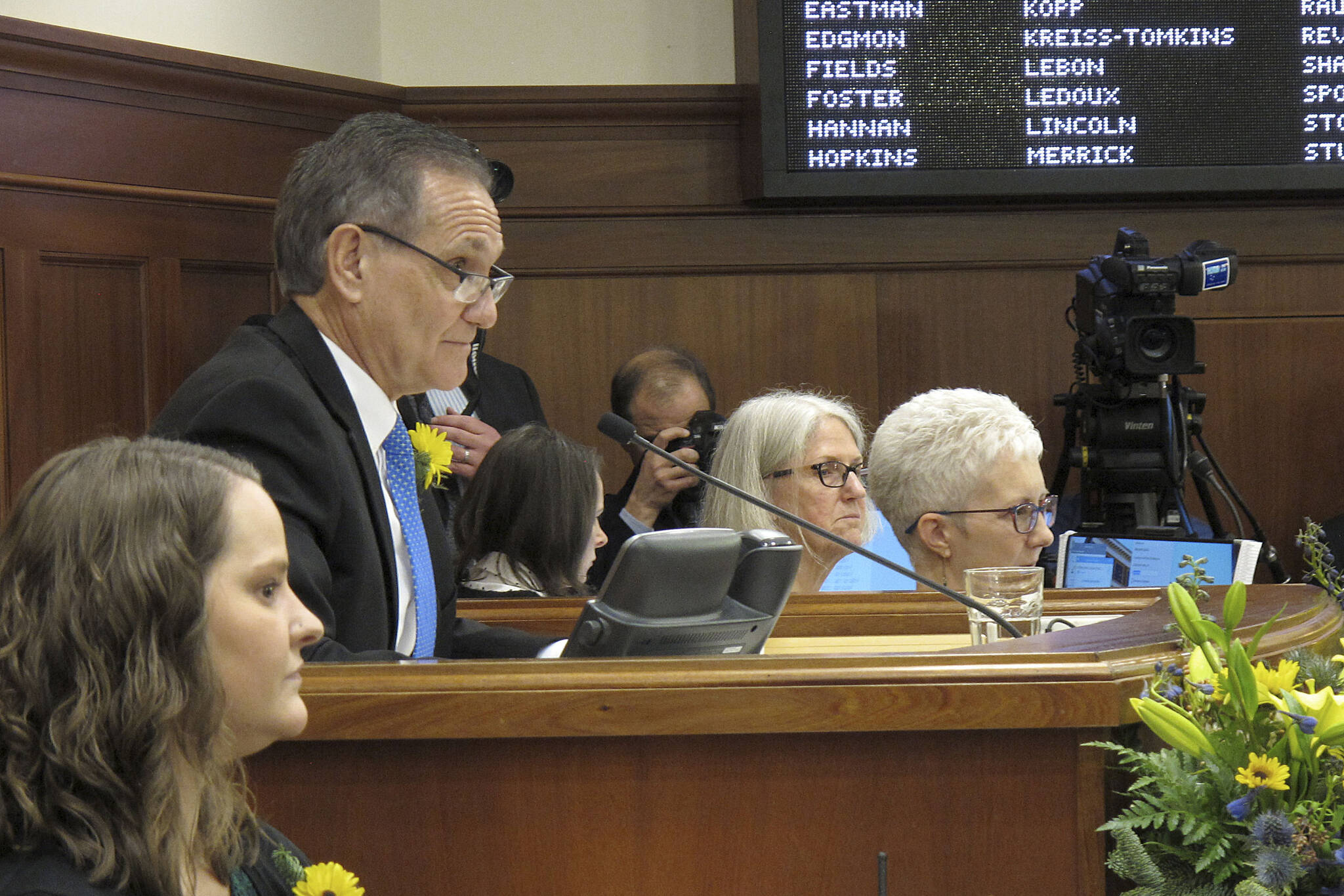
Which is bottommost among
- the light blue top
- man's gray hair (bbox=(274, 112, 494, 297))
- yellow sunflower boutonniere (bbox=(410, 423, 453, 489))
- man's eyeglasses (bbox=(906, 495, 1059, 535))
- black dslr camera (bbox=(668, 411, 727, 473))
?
the light blue top

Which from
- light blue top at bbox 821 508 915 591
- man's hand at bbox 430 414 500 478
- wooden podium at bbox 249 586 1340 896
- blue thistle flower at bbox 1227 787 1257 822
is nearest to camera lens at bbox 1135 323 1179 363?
light blue top at bbox 821 508 915 591

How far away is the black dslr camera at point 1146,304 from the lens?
133 inches

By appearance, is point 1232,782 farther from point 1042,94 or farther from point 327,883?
point 1042,94

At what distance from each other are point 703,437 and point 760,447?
41 cm

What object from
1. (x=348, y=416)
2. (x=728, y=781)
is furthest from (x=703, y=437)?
(x=728, y=781)

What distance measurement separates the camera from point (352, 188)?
6.23 feet

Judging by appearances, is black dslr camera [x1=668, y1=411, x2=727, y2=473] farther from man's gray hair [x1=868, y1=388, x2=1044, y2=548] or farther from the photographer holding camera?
man's gray hair [x1=868, y1=388, x2=1044, y2=548]

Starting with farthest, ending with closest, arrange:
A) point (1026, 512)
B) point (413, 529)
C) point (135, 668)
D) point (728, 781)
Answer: point (1026, 512) < point (413, 529) < point (728, 781) < point (135, 668)

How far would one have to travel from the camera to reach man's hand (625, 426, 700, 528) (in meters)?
3.32

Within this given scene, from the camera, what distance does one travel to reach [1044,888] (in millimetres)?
1192

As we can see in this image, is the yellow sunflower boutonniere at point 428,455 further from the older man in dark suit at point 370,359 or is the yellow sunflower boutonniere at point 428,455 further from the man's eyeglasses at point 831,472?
the man's eyeglasses at point 831,472

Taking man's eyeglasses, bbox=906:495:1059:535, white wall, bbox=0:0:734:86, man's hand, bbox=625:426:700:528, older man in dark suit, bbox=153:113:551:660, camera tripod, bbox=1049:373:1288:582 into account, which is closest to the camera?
older man in dark suit, bbox=153:113:551:660

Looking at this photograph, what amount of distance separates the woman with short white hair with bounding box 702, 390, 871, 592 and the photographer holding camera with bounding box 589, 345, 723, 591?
307 millimetres

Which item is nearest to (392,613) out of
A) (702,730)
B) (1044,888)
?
(702,730)
